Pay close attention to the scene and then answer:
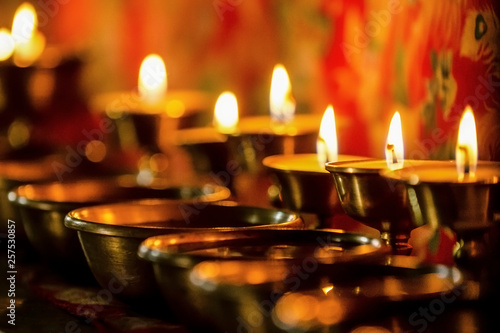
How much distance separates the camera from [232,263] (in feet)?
3.23

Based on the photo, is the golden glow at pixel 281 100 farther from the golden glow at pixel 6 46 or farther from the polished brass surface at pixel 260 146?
the golden glow at pixel 6 46

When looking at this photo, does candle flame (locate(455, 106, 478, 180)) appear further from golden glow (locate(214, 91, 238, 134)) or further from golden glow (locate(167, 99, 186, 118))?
golden glow (locate(167, 99, 186, 118))

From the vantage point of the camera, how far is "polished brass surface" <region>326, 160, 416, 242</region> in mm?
1106

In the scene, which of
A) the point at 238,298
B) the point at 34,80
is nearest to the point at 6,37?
the point at 34,80

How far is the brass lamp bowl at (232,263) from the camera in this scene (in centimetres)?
91

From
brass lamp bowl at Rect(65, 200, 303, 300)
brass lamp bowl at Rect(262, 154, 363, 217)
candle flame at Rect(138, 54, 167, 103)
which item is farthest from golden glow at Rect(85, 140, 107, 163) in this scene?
brass lamp bowl at Rect(262, 154, 363, 217)

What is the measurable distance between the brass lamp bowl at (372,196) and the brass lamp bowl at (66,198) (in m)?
0.36

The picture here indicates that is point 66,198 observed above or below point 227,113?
below

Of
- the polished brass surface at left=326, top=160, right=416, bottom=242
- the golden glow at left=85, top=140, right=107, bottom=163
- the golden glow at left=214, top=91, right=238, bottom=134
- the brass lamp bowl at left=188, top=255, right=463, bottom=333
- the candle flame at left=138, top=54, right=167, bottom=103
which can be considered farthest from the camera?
the golden glow at left=85, top=140, right=107, bottom=163

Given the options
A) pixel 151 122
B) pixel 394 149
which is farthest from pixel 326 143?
pixel 151 122

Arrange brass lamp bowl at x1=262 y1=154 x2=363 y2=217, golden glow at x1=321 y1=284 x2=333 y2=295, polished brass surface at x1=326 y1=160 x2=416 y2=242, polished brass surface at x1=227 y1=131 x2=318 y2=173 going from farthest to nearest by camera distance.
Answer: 1. polished brass surface at x1=227 y1=131 x2=318 y2=173
2. brass lamp bowl at x1=262 y1=154 x2=363 y2=217
3. polished brass surface at x1=326 y1=160 x2=416 y2=242
4. golden glow at x1=321 y1=284 x2=333 y2=295

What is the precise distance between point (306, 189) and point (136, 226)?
261 millimetres

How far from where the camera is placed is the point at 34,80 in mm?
2305

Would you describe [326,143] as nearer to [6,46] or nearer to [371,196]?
[371,196]
